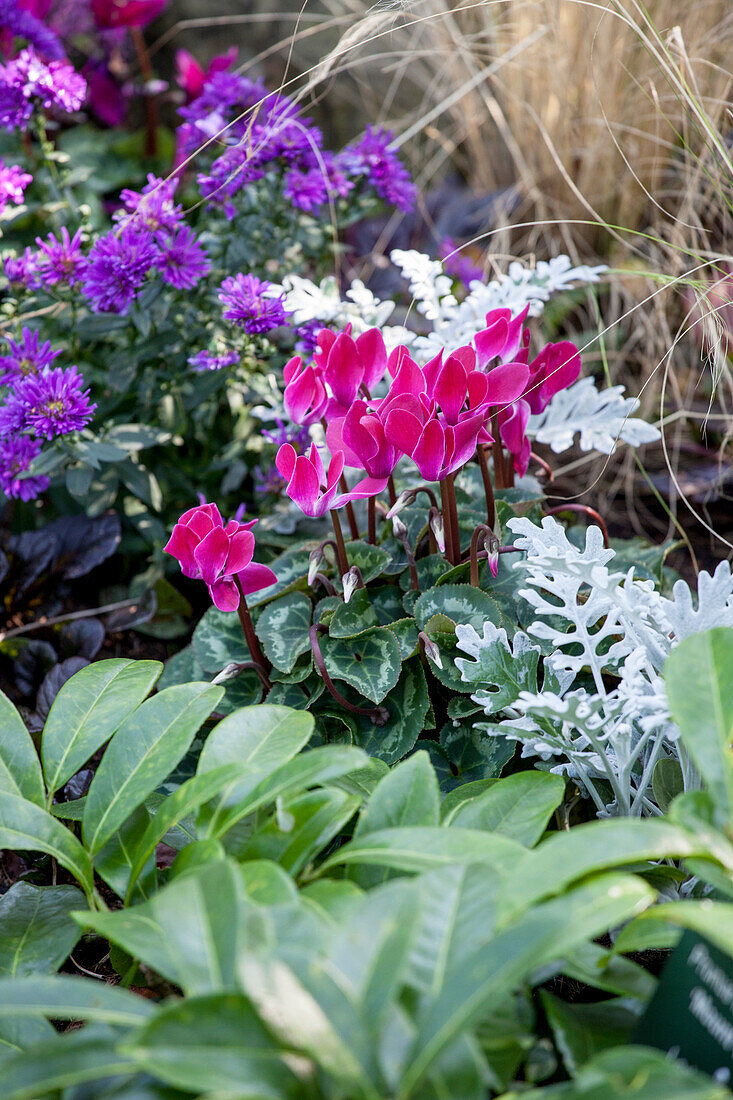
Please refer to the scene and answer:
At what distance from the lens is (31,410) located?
1.28 meters

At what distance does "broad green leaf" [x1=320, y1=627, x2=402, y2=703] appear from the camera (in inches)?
42.3

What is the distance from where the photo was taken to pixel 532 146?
245 cm

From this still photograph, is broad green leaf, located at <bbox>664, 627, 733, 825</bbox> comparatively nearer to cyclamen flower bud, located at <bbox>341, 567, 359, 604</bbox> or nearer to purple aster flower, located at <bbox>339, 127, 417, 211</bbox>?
cyclamen flower bud, located at <bbox>341, 567, 359, 604</bbox>

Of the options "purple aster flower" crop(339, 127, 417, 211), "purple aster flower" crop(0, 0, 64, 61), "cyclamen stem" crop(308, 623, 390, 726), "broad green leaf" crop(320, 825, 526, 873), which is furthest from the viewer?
"purple aster flower" crop(0, 0, 64, 61)

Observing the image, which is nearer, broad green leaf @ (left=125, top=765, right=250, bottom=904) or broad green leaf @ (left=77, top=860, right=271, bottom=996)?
broad green leaf @ (left=77, top=860, right=271, bottom=996)

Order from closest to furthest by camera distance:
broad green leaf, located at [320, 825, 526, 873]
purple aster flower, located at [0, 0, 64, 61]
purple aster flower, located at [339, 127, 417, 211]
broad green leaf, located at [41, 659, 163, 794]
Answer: broad green leaf, located at [320, 825, 526, 873], broad green leaf, located at [41, 659, 163, 794], purple aster flower, located at [339, 127, 417, 211], purple aster flower, located at [0, 0, 64, 61]

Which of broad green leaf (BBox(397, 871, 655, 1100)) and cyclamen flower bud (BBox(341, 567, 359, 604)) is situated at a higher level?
broad green leaf (BBox(397, 871, 655, 1100))

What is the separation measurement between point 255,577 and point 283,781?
1.14 ft

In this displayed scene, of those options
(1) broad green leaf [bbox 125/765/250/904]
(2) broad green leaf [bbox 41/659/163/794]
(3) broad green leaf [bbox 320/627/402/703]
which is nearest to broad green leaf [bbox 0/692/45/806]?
(2) broad green leaf [bbox 41/659/163/794]

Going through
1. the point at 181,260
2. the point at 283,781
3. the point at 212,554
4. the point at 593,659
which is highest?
the point at 181,260

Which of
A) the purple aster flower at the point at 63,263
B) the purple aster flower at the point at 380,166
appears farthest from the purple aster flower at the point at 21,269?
the purple aster flower at the point at 380,166

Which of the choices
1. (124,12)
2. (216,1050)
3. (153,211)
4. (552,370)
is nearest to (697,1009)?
(216,1050)

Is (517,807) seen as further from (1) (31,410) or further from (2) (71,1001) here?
A: (1) (31,410)

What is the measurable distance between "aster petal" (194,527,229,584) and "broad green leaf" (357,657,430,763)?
309 millimetres
